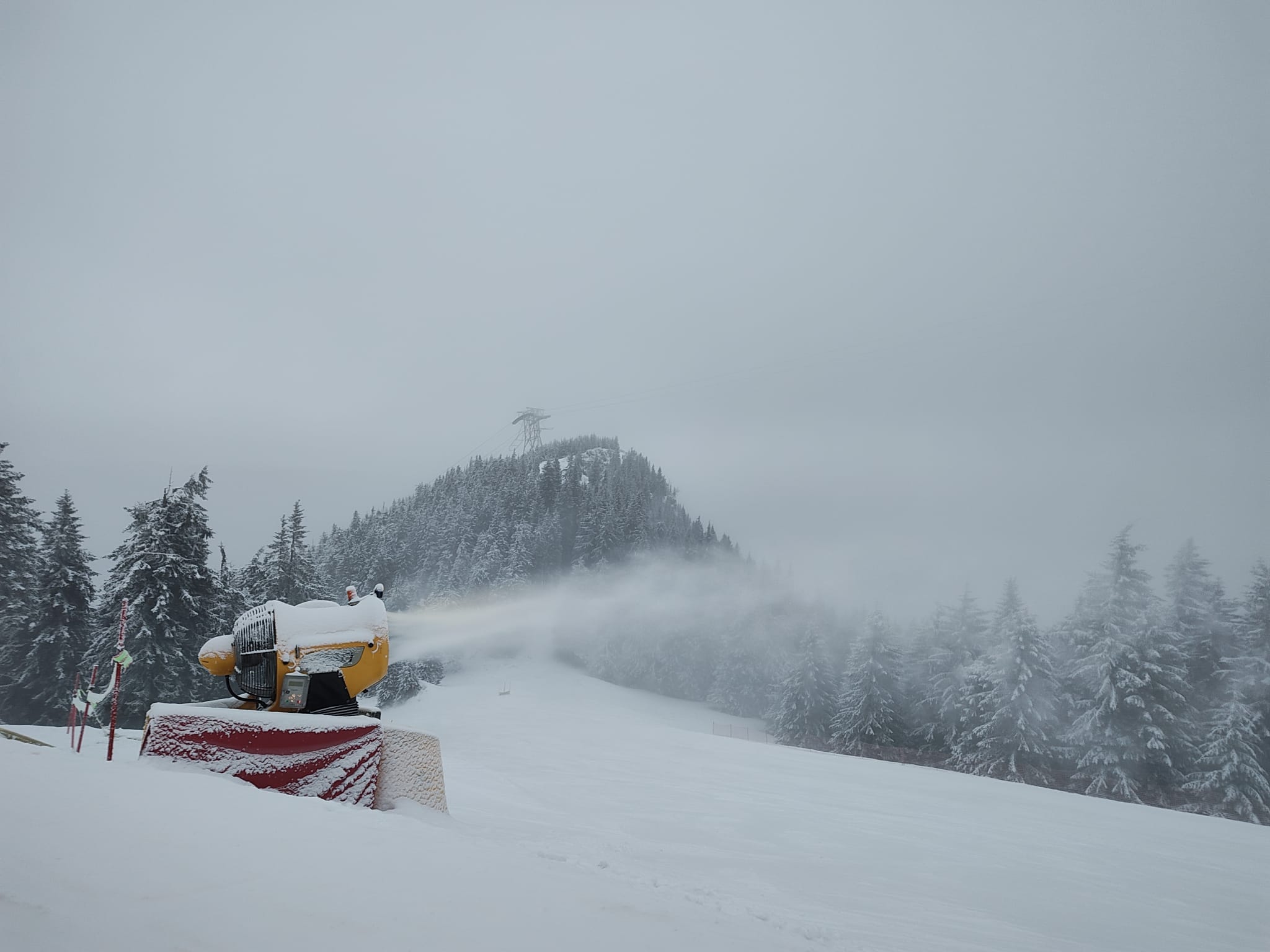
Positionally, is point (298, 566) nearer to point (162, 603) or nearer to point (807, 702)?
point (162, 603)

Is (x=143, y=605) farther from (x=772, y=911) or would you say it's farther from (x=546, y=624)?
(x=546, y=624)

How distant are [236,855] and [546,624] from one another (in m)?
68.4

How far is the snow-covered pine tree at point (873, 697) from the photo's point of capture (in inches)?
1698

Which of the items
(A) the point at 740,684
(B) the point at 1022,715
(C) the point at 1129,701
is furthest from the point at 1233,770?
(A) the point at 740,684

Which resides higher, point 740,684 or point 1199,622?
point 1199,622

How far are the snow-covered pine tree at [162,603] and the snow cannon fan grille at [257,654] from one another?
2347 cm

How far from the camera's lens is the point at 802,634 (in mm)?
55656

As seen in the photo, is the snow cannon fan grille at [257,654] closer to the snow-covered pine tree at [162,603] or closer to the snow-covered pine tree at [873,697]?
the snow-covered pine tree at [162,603]

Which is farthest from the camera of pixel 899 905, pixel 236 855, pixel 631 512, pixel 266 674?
pixel 631 512

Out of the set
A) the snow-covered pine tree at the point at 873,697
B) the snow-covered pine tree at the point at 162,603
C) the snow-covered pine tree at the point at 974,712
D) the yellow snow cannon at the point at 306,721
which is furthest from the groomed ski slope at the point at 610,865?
the snow-covered pine tree at the point at 873,697

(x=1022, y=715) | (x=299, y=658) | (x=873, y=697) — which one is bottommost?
(x=873, y=697)

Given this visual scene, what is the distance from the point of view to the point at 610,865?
239 inches

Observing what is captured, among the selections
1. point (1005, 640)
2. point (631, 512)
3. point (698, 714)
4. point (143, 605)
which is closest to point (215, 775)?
point (143, 605)

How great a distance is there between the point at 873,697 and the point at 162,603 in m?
39.1
